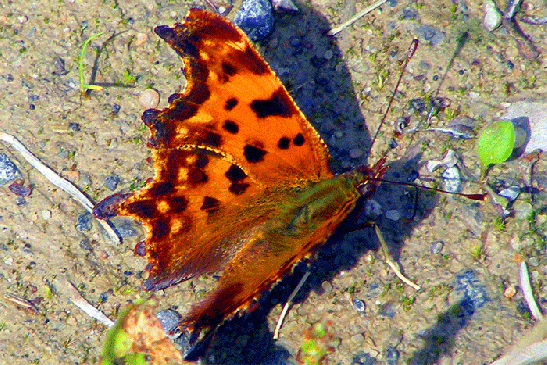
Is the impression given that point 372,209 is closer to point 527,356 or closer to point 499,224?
point 499,224

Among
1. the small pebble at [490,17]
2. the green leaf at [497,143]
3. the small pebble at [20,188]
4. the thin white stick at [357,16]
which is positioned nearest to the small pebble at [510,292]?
the green leaf at [497,143]

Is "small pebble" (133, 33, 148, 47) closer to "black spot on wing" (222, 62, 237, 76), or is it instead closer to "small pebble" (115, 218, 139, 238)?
"black spot on wing" (222, 62, 237, 76)

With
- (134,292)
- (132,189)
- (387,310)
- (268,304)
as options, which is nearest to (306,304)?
(268,304)

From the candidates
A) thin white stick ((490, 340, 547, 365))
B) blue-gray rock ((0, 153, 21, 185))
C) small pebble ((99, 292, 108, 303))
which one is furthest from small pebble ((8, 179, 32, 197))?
thin white stick ((490, 340, 547, 365))

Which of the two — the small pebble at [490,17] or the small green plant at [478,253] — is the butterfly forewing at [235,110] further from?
the small pebble at [490,17]

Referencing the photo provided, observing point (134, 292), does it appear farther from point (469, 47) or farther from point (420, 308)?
point (469, 47)

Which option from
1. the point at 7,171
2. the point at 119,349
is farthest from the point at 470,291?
the point at 7,171
